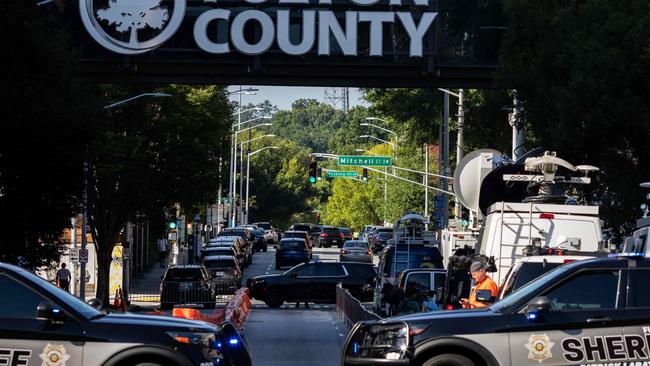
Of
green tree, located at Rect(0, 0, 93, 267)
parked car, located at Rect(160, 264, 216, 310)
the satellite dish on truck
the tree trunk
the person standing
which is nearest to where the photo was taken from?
green tree, located at Rect(0, 0, 93, 267)

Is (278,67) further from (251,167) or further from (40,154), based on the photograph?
(251,167)

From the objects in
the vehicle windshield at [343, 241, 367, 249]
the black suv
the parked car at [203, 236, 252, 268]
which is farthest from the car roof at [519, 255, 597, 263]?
the vehicle windshield at [343, 241, 367, 249]

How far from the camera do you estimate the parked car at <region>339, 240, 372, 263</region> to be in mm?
63062

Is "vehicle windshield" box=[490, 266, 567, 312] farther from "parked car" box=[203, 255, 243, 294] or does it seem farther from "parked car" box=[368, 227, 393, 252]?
"parked car" box=[368, 227, 393, 252]

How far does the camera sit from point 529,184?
78.8 ft

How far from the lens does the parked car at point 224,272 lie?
162 ft

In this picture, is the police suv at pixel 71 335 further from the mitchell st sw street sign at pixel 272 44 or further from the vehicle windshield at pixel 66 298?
the mitchell st sw street sign at pixel 272 44

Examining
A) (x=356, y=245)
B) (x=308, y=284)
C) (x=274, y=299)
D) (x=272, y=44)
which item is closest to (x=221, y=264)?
(x=274, y=299)

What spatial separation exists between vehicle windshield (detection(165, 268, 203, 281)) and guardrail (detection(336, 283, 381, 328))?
4530mm

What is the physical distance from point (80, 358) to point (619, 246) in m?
19.0

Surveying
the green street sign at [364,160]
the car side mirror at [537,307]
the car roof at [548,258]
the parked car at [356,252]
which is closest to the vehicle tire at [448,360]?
the car side mirror at [537,307]

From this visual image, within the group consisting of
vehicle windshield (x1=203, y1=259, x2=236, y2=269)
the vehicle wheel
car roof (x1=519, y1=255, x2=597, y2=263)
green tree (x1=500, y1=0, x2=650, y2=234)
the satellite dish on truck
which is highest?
green tree (x1=500, y1=0, x2=650, y2=234)

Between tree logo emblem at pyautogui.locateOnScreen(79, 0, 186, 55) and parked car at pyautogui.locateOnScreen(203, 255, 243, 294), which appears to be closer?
tree logo emblem at pyautogui.locateOnScreen(79, 0, 186, 55)

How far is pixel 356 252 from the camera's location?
212ft
